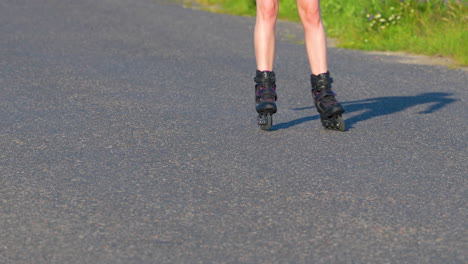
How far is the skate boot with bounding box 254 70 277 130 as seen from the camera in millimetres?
5992

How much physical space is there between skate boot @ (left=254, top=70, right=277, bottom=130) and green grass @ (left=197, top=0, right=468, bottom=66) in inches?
164

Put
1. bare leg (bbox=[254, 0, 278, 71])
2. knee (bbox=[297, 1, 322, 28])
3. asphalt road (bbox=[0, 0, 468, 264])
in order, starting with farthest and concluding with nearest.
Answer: bare leg (bbox=[254, 0, 278, 71])
knee (bbox=[297, 1, 322, 28])
asphalt road (bbox=[0, 0, 468, 264])

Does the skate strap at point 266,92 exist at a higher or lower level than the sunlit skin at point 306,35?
lower

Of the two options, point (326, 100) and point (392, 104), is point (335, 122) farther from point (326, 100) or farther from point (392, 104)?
point (392, 104)

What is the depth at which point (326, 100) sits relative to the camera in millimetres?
5973

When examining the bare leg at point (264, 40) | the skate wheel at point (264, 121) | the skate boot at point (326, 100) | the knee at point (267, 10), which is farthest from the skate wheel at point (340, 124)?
the knee at point (267, 10)

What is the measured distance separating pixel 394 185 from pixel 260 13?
177cm

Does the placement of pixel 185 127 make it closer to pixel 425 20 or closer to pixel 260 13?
pixel 260 13

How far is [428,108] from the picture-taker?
7219mm

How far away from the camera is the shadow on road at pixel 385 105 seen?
6.71 meters

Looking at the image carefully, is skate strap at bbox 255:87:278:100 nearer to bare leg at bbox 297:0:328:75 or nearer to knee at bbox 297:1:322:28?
bare leg at bbox 297:0:328:75

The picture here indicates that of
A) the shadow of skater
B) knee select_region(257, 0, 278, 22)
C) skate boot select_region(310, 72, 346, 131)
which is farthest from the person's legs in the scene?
the shadow of skater

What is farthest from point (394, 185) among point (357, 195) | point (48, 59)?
point (48, 59)

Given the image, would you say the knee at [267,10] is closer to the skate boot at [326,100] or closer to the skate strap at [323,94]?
the skate boot at [326,100]
